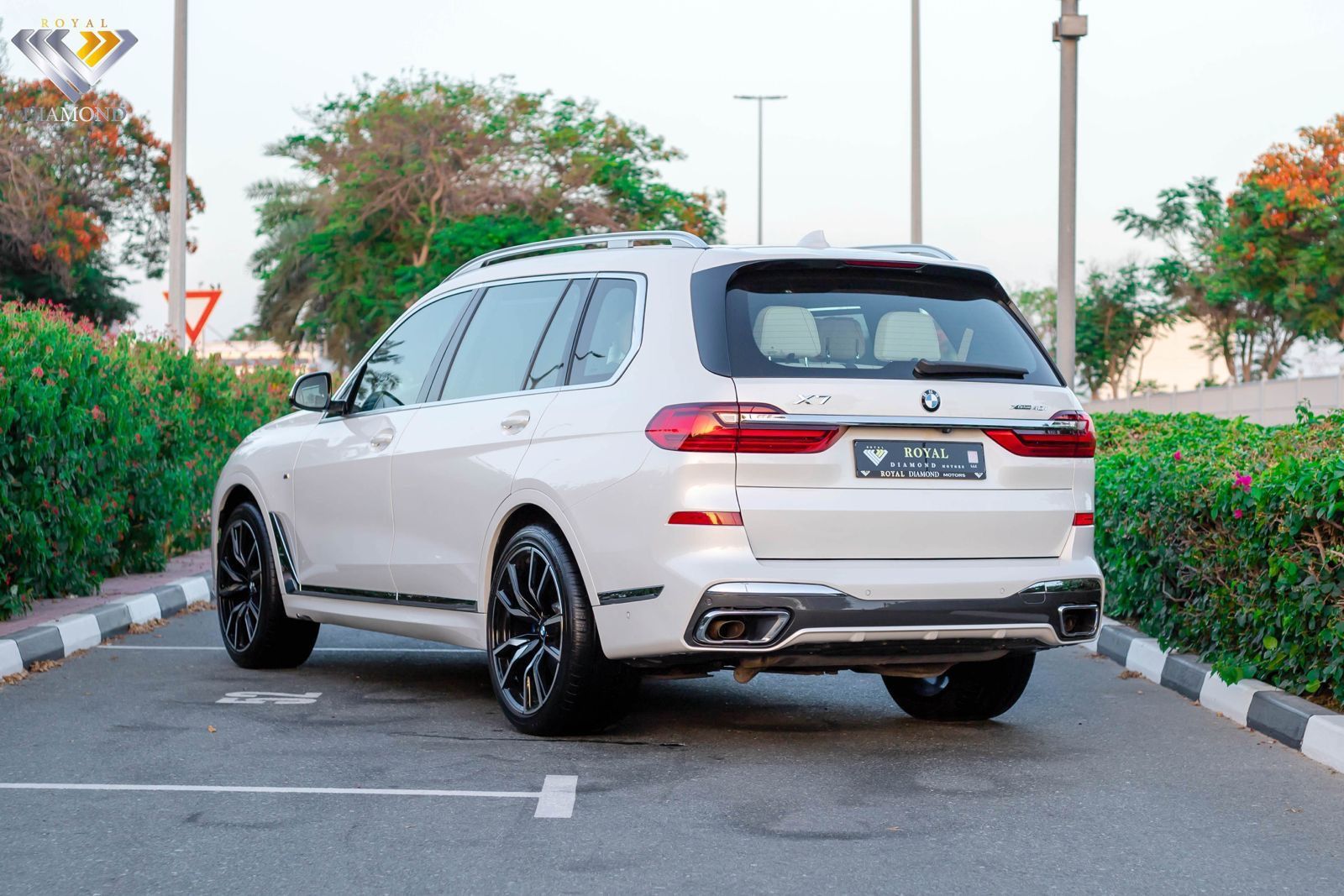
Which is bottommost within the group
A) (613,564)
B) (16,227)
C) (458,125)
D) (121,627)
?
(121,627)

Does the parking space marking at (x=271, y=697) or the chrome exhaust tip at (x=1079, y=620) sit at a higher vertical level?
the chrome exhaust tip at (x=1079, y=620)

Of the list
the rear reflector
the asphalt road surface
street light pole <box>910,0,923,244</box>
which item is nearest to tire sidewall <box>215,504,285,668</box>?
the asphalt road surface

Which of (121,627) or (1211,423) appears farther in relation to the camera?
(1211,423)

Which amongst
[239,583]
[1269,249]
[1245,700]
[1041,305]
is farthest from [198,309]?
[1041,305]

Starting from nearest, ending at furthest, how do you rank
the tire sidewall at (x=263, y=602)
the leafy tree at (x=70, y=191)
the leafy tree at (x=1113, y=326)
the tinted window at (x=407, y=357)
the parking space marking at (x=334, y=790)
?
1. the parking space marking at (x=334, y=790)
2. the tinted window at (x=407, y=357)
3. the tire sidewall at (x=263, y=602)
4. the leafy tree at (x=70, y=191)
5. the leafy tree at (x=1113, y=326)

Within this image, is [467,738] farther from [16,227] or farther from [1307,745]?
[16,227]

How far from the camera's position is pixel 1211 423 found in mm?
12523

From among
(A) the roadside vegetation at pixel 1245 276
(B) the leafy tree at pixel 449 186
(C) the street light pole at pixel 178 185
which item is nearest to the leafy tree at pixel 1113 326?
(A) the roadside vegetation at pixel 1245 276

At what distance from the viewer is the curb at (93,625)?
821cm

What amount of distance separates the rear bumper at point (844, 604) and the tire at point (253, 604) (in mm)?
2883

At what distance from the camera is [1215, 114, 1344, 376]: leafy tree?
143ft

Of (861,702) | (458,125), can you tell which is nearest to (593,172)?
(458,125)

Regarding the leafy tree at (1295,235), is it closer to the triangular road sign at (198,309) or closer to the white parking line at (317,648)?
the triangular road sign at (198,309)

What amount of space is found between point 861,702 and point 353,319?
37498mm
